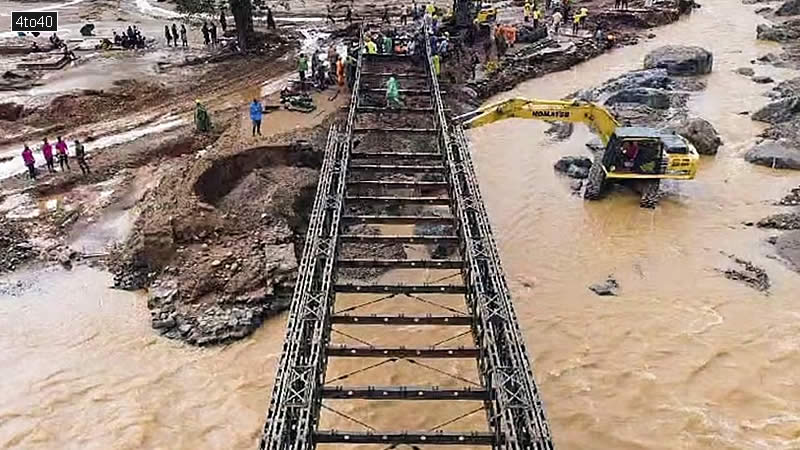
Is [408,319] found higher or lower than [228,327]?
higher

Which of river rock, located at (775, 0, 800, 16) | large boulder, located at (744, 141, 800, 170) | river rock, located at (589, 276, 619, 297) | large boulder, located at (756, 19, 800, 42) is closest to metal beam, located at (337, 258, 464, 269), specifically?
river rock, located at (589, 276, 619, 297)

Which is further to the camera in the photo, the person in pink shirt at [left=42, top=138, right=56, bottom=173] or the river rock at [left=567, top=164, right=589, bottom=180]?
the river rock at [left=567, top=164, right=589, bottom=180]

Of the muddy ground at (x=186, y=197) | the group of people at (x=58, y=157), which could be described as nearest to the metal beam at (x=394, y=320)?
the muddy ground at (x=186, y=197)

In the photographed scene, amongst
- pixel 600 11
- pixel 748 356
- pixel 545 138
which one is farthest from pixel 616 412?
pixel 600 11

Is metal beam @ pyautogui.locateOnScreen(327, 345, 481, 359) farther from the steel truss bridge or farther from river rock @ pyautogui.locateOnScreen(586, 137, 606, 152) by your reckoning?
river rock @ pyautogui.locateOnScreen(586, 137, 606, 152)

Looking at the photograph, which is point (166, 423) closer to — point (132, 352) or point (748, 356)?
point (132, 352)

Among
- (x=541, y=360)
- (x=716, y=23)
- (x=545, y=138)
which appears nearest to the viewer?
(x=541, y=360)

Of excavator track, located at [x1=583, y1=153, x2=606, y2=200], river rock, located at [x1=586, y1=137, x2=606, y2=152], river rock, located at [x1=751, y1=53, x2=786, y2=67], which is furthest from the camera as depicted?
river rock, located at [x1=751, y1=53, x2=786, y2=67]
